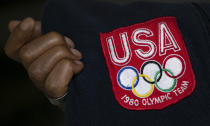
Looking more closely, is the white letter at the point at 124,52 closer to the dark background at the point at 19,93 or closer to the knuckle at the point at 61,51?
the knuckle at the point at 61,51

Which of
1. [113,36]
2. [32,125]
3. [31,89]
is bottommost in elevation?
[32,125]

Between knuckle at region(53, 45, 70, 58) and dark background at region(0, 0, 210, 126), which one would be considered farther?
dark background at region(0, 0, 210, 126)

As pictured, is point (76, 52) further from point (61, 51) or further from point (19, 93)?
point (19, 93)

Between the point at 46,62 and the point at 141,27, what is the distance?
6.0 inches

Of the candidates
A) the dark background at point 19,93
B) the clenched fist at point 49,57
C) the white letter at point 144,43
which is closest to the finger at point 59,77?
the clenched fist at point 49,57

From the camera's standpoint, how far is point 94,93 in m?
0.34

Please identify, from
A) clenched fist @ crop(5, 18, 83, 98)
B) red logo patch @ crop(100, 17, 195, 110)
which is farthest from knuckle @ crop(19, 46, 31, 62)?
red logo patch @ crop(100, 17, 195, 110)

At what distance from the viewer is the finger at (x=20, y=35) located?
1.06ft

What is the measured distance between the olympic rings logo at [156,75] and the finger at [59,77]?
76 millimetres

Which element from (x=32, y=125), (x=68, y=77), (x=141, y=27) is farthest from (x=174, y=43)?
(x=32, y=125)

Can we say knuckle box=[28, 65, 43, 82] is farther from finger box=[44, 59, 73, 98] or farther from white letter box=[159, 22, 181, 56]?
white letter box=[159, 22, 181, 56]

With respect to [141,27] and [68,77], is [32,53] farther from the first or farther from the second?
[141,27]

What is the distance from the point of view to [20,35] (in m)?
0.33

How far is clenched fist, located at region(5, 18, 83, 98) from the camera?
320 mm
